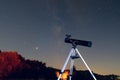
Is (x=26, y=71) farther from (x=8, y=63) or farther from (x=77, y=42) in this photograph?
(x=77, y=42)

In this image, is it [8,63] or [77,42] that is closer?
[77,42]

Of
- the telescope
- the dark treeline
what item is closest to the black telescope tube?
the telescope

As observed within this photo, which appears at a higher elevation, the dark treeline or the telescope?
the dark treeline

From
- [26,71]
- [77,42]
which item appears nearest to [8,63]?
[26,71]

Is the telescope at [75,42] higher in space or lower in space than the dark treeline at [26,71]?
lower

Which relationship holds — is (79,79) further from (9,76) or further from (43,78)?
(9,76)

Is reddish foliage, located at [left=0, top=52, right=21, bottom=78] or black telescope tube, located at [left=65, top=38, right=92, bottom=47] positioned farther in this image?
reddish foliage, located at [left=0, top=52, right=21, bottom=78]

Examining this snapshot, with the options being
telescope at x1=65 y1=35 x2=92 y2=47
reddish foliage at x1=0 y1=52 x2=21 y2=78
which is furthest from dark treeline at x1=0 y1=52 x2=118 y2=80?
telescope at x1=65 y1=35 x2=92 y2=47

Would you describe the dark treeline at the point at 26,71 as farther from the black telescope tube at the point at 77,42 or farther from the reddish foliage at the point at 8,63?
the black telescope tube at the point at 77,42

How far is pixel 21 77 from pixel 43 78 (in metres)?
3.88

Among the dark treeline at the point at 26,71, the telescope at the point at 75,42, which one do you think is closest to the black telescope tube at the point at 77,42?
the telescope at the point at 75,42

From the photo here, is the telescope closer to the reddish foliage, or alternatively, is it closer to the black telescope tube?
the black telescope tube

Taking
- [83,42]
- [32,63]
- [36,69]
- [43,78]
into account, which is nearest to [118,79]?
[43,78]

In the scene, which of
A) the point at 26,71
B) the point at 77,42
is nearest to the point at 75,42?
the point at 77,42
